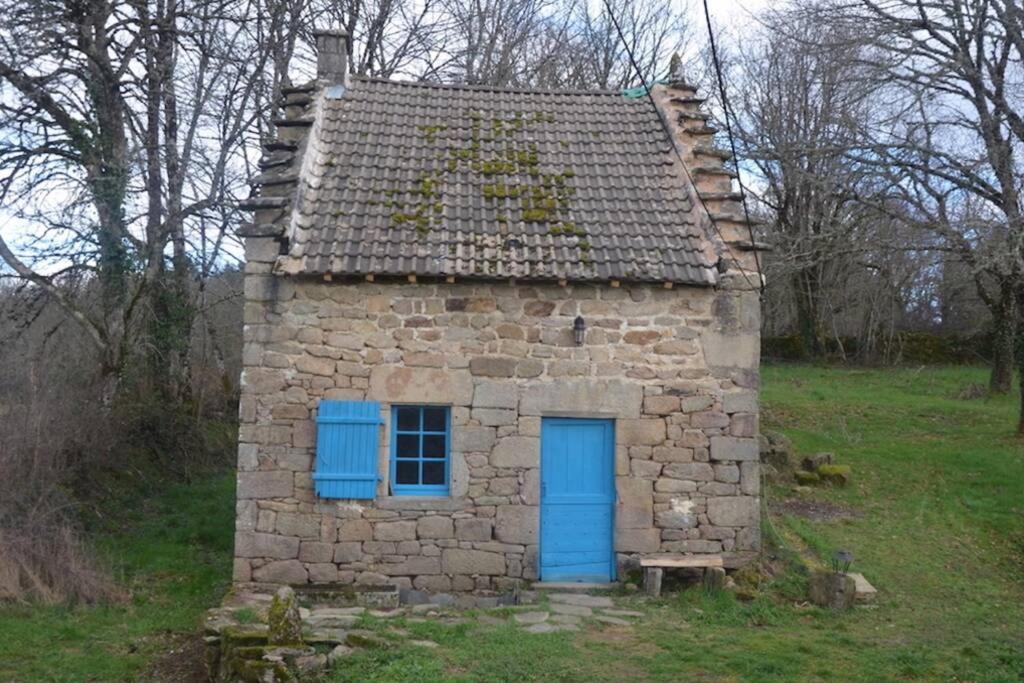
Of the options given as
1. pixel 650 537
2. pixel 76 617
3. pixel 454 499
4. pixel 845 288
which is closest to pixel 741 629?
pixel 650 537

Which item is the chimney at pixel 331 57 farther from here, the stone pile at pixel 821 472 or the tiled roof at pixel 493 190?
the stone pile at pixel 821 472

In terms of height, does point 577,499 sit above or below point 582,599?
above

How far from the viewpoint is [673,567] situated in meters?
9.01

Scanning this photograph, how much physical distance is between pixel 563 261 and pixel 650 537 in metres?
2.92

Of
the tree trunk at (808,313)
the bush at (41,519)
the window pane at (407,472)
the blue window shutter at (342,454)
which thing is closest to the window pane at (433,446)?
the window pane at (407,472)

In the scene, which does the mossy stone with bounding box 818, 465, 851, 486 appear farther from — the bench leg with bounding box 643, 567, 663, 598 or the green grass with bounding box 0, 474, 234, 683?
the green grass with bounding box 0, 474, 234, 683

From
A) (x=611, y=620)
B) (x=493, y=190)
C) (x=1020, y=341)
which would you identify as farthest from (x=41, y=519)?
(x=1020, y=341)

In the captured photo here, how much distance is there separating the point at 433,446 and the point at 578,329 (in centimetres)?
188

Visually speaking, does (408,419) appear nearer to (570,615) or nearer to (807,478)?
(570,615)

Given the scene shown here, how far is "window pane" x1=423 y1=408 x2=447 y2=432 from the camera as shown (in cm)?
922

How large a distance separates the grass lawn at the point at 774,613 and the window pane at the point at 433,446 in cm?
195

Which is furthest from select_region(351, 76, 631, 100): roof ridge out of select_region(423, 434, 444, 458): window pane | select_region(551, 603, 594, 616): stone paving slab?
select_region(551, 603, 594, 616): stone paving slab

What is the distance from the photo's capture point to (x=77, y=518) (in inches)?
440

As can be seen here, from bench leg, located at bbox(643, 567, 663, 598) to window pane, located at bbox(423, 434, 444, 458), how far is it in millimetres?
2360
